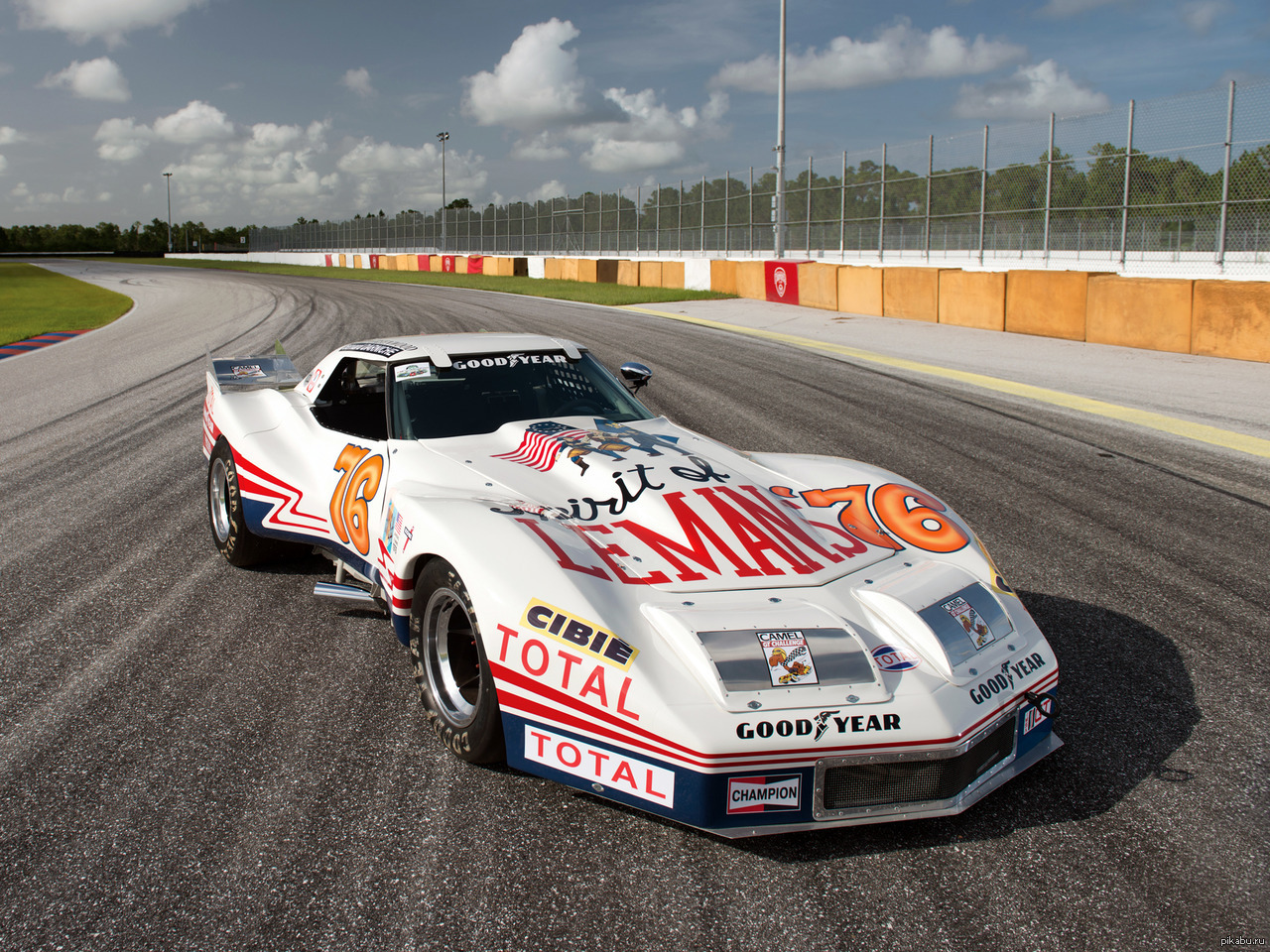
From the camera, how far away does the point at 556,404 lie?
461cm

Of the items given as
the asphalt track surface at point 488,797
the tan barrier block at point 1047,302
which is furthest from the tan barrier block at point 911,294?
→ the asphalt track surface at point 488,797

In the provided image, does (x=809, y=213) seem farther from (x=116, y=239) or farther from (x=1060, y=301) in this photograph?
(x=116, y=239)

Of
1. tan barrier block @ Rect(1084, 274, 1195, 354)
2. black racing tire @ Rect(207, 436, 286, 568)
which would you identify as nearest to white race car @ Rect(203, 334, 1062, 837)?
black racing tire @ Rect(207, 436, 286, 568)

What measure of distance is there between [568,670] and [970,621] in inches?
52.7

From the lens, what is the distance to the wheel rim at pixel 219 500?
5402 mm

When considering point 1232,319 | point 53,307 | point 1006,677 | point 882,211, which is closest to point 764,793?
point 1006,677

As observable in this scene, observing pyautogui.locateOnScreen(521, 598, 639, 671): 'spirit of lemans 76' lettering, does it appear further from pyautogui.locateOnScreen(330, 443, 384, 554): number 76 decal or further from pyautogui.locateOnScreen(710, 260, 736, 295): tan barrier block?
pyautogui.locateOnScreen(710, 260, 736, 295): tan barrier block

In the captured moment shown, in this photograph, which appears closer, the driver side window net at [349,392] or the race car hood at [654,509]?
the race car hood at [654,509]

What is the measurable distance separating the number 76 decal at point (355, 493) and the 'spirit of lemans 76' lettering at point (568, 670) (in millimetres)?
1323

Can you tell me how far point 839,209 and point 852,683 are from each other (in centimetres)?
2524

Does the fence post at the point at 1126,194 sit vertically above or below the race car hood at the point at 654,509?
above

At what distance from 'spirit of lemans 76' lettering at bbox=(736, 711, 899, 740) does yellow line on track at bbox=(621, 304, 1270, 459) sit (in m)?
6.74

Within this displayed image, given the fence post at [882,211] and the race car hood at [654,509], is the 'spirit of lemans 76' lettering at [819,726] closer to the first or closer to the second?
the race car hood at [654,509]

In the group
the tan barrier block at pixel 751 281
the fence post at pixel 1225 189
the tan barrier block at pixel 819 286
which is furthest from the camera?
the tan barrier block at pixel 751 281
